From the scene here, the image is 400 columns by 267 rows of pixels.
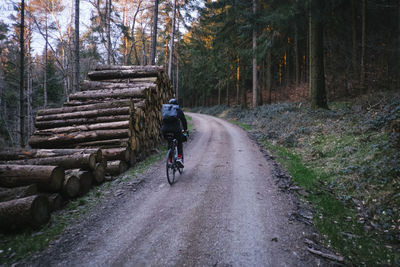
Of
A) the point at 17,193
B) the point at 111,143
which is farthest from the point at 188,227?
the point at 111,143

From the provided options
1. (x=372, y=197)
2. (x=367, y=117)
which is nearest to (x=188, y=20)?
(x=367, y=117)

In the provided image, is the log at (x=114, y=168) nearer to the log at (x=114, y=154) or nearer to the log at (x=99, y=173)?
the log at (x=114, y=154)

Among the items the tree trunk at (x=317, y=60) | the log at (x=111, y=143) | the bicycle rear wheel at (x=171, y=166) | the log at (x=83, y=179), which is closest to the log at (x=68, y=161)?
the log at (x=83, y=179)

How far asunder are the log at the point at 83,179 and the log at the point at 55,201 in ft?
1.86

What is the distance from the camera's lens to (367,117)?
8.85m

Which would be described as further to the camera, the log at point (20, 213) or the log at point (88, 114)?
the log at point (88, 114)

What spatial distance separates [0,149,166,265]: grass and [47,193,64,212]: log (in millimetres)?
127

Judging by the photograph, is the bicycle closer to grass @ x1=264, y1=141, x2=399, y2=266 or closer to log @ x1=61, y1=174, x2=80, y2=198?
log @ x1=61, y1=174, x2=80, y2=198

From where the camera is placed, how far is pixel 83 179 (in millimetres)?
5641

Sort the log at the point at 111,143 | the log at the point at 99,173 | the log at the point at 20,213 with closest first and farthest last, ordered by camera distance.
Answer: the log at the point at 20,213, the log at the point at 99,173, the log at the point at 111,143

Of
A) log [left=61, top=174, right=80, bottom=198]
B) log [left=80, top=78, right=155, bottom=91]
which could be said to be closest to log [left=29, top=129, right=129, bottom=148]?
log [left=61, top=174, right=80, bottom=198]

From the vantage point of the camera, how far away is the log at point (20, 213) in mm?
3803

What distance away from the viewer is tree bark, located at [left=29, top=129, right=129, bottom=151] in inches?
295

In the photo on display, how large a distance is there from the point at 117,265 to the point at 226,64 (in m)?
25.1
